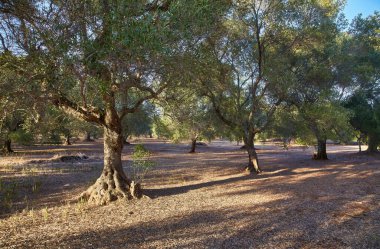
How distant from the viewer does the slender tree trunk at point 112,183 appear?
38.3 ft

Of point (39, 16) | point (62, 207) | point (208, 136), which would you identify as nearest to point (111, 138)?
point (62, 207)

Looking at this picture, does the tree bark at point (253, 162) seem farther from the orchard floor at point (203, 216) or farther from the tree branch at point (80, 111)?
the tree branch at point (80, 111)

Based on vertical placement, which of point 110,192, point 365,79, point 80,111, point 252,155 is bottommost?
point 110,192


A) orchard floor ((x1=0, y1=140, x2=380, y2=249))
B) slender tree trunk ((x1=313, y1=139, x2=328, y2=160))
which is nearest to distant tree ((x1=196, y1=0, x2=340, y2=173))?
orchard floor ((x1=0, y1=140, x2=380, y2=249))

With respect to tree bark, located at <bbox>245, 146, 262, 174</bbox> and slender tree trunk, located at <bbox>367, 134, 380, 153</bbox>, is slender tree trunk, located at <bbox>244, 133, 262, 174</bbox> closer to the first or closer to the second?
tree bark, located at <bbox>245, 146, 262, 174</bbox>

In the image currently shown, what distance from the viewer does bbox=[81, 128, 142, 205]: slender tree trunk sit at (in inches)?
460

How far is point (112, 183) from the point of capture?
475 inches

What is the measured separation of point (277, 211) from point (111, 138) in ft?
20.5

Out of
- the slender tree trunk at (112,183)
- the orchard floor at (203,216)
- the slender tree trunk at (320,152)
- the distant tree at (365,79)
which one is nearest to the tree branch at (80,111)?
the slender tree trunk at (112,183)

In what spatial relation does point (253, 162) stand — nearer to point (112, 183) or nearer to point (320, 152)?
point (112, 183)

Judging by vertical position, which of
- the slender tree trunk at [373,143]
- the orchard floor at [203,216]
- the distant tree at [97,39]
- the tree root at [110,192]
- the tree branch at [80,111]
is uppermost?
the distant tree at [97,39]

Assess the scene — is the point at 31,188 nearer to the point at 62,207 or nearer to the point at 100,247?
the point at 62,207

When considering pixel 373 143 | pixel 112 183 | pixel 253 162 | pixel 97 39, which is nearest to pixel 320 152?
pixel 373 143

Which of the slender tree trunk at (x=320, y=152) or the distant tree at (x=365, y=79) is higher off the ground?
the distant tree at (x=365, y=79)
